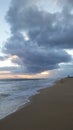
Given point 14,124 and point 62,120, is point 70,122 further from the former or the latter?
point 14,124

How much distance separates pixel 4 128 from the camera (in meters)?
8.19

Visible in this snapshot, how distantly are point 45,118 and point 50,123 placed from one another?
94 cm

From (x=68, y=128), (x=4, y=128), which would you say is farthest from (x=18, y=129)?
(x=68, y=128)

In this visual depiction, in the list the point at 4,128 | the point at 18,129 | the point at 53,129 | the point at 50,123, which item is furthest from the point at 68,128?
the point at 4,128

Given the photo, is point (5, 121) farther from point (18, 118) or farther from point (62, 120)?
point (62, 120)

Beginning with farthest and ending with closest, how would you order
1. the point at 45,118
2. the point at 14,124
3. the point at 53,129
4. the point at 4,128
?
the point at 45,118 → the point at 14,124 → the point at 4,128 → the point at 53,129

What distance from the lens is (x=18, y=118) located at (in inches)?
392

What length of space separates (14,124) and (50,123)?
Answer: 140cm

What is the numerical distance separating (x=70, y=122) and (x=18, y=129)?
200 centimetres

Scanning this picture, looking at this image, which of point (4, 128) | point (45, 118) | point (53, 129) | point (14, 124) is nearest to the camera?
point (53, 129)

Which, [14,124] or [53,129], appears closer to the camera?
[53,129]

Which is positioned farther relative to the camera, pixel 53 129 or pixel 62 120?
pixel 62 120

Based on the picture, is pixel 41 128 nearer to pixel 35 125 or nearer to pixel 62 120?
pixel 35 125

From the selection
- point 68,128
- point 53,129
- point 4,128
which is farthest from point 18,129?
point 68,128
